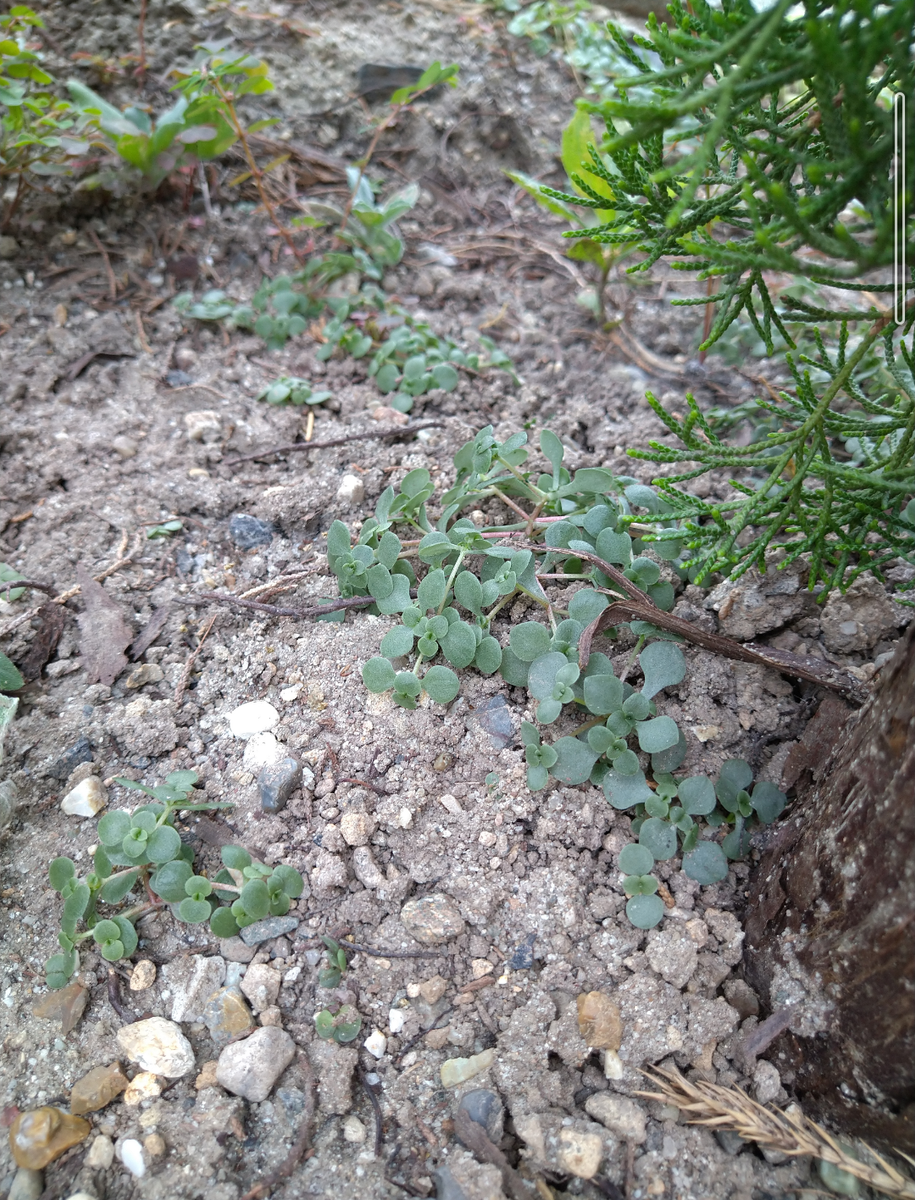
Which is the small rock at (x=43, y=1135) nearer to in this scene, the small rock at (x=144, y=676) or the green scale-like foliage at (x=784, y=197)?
the small rock at (x=144, y=676)

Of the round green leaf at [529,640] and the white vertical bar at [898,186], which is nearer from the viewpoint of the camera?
the white vertical bar at [898,186]

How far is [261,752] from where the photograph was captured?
213cm

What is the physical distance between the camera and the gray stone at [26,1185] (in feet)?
5.26

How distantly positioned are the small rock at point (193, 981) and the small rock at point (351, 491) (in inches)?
56.9

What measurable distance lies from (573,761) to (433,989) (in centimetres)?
60

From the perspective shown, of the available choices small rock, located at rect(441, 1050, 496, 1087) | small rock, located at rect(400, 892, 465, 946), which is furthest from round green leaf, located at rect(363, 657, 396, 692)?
small rock, located at rect(441, 1050, 496, 1087)

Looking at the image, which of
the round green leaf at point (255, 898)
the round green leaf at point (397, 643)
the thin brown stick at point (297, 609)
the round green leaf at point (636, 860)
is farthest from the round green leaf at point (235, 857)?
the round green leaf at point (636, 860)

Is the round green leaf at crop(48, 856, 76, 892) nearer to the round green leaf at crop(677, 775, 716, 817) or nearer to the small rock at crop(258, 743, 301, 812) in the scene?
the small rock at crop(258, 743, 301, 812)

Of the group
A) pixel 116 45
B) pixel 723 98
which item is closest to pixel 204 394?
pixel 116 45

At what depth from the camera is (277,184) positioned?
407 cm

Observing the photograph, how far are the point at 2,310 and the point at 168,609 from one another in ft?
6.21

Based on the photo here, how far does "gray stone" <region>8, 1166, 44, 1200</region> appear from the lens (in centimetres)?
160

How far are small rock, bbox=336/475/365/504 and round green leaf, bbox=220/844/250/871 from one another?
1242mm

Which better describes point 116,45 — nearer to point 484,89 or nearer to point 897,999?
point 484,89
